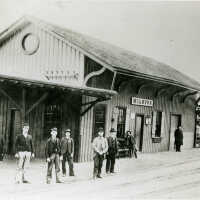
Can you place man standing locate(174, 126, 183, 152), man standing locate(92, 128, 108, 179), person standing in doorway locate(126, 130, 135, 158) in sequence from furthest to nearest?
man standing locate(174, 126, 183, 152) → person standing in doorway locate(126, 130, 135, 158) → man standing locate(92, 128, 108, 179)

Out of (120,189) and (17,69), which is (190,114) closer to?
(17,69)

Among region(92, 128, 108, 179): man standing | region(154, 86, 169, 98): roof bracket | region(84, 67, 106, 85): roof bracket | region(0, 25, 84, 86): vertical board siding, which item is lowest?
region(92, 128, 108, 179): man standing

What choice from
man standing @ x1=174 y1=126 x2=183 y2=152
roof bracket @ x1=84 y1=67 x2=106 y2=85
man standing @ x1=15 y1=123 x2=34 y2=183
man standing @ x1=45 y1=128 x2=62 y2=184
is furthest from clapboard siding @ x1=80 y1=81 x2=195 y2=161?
man standing @ x1=15 y1=123 x2=34 y2=183

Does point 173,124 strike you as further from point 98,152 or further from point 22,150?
point 22,150

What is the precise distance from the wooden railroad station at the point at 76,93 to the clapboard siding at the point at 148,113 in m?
0.03

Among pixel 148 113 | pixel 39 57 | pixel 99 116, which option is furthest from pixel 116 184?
pixel 148 113

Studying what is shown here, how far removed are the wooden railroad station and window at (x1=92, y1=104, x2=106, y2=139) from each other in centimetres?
3

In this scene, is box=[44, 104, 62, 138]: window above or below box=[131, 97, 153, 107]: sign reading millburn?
below

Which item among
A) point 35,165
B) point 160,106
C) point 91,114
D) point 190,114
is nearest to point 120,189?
point 35,165

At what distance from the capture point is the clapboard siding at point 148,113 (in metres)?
14.0

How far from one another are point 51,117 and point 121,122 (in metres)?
3.25

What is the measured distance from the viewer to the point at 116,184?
10086 mm

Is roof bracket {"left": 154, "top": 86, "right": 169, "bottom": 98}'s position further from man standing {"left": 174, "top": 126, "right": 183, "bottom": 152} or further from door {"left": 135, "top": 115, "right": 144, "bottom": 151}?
man standing {"left": 174, "top": 126, "right": 183, "bottom": 152}

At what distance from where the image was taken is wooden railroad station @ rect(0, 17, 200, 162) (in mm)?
13461
